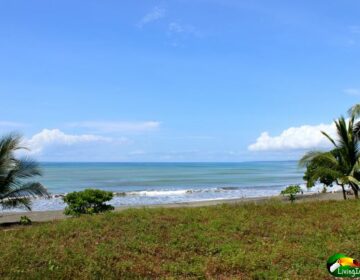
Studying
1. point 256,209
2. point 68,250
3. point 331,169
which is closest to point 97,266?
point 68,250

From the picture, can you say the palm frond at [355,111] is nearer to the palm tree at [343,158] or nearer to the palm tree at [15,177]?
the palm tree at [343,158]

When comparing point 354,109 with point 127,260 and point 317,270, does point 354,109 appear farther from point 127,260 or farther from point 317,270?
point 127,260

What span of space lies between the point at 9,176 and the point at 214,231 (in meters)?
8.14

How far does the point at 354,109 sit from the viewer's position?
16531 millimetres

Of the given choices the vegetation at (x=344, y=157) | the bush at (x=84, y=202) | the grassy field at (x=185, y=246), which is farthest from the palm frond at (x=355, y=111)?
the bush at (x=84, y=202)

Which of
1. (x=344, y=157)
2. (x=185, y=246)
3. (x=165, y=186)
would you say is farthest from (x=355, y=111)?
(x=165, y=186)

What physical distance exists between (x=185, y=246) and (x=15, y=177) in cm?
843

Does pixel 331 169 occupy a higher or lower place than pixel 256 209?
higher

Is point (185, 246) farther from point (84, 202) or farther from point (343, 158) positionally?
point (343, 158)

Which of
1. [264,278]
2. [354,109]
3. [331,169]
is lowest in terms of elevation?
[264,278]

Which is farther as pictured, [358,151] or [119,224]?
[358,151]

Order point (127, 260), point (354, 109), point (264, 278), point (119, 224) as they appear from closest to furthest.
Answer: point (264, 278)
point (127, 260)
point (119, 224)
point (354, 109)

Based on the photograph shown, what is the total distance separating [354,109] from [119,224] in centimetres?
1108

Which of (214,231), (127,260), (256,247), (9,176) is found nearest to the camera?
(127,260)
